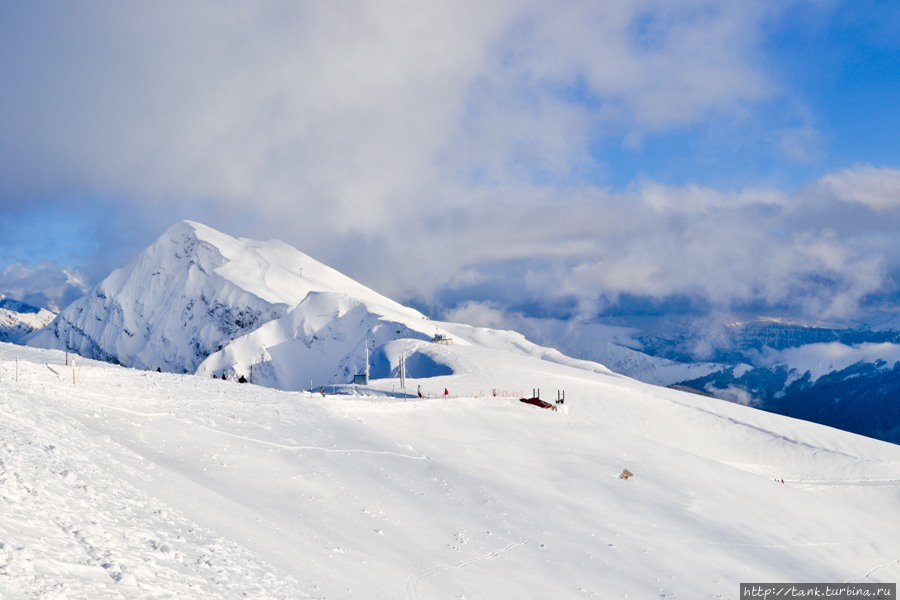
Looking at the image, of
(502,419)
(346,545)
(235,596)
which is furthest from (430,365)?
(235,596)

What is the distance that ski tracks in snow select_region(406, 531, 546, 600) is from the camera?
75.7 feet

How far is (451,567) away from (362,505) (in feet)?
18.2

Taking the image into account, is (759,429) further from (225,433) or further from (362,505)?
(225,433)

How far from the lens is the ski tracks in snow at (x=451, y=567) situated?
75.7 ft

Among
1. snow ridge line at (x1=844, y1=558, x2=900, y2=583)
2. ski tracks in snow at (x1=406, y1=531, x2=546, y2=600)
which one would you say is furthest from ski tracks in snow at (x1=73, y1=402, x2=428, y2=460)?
snow ridge line at (x1=844, y1=558, x2=900, y2=583)

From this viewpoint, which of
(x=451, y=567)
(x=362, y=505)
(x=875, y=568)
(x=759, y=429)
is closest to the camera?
(x=451, y=567)

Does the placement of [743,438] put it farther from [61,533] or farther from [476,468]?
[61,533]

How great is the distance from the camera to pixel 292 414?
144ft

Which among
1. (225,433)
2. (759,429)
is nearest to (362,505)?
(225,433)

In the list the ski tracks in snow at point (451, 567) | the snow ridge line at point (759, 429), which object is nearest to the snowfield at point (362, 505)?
the ski tracks in snow at point (451, 567)

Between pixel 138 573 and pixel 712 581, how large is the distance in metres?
24.7

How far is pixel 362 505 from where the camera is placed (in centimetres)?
3023

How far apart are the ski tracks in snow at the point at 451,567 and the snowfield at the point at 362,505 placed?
0.34 ft

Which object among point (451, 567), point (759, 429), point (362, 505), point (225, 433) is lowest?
point (451, 567)
